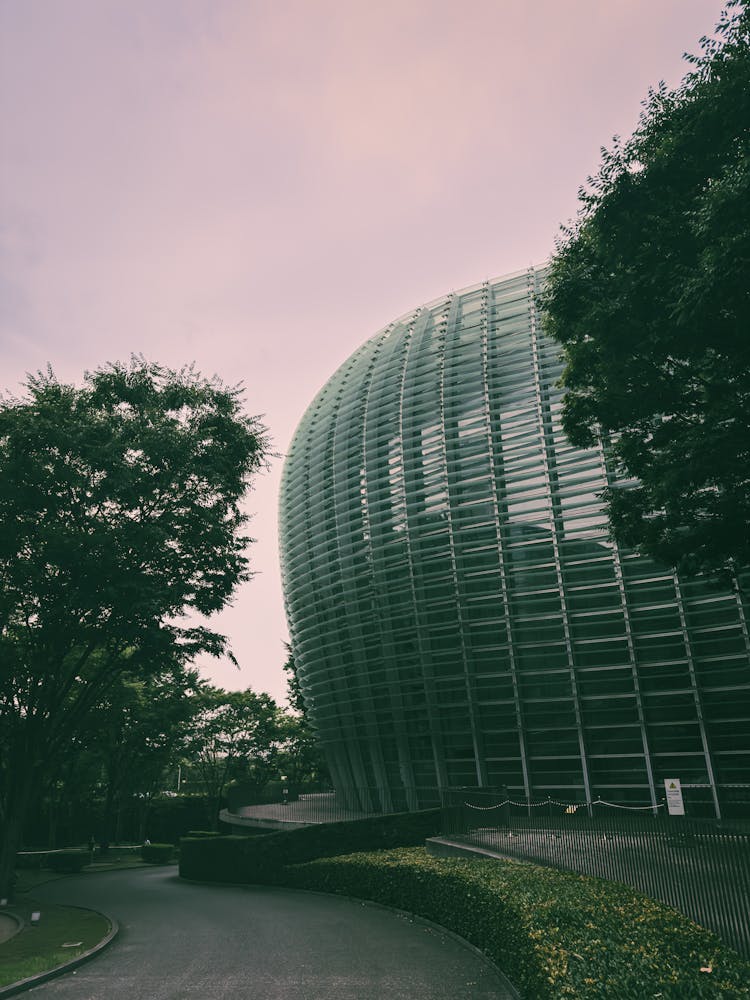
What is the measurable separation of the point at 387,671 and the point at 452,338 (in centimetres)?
1519

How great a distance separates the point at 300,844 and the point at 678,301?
71.8 ft

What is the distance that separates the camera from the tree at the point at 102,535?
2236cm

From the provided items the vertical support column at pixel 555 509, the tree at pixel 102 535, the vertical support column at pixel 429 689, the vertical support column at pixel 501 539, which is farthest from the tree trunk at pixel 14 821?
the vertical support column at pixel 555 509

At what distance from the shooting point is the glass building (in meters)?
24.8

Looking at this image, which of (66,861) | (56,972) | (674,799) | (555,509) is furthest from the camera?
(66,861)

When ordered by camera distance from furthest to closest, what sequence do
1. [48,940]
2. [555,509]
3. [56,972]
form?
[555,509] → [48,940] → [56,972]

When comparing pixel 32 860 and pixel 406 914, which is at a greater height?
pixel 406 914

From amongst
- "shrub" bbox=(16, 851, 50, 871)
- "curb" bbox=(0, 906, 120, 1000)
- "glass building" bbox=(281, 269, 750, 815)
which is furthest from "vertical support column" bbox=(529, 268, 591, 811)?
"shrub" bbox=(16, 851, 50, 871)

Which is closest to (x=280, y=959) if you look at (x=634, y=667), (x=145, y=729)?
(x=634, y=667)

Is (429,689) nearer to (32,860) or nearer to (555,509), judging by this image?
(555,509)

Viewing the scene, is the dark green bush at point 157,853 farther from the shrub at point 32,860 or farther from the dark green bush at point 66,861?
the dark green bush at point 66,861

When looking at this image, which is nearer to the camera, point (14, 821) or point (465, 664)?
Answer: point (14, 821)

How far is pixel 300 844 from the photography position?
85.1ft

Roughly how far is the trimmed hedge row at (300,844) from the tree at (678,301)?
13495 mm
